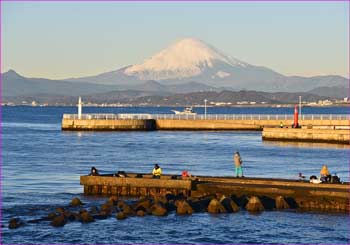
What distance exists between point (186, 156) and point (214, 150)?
823cm

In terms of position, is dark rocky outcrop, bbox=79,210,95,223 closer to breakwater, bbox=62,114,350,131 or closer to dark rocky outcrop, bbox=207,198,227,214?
dark rocky outcrop, bbox=207,198,227,214

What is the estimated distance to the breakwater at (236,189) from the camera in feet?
139

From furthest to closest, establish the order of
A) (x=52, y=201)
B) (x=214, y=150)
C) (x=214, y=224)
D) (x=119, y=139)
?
(x=119, y=139) < (x=214, y=150) < (x=52, y=201) < (x=214, y=224)

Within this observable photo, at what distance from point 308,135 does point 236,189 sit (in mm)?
48891

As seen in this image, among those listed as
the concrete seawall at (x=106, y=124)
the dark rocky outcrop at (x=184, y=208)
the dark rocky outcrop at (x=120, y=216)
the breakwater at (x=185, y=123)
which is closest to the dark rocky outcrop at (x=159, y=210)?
the dark rocky outcrop at (x=184, y=208)

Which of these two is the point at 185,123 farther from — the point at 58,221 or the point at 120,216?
the point at 58,221

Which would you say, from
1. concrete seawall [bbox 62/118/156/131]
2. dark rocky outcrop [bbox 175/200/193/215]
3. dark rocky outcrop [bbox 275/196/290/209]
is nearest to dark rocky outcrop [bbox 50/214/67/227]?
dark rocky outcrop [bbox 175/200/193/215]

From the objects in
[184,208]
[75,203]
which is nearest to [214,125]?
[75,203]

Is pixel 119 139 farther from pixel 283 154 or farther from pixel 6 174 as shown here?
pixel 6 174

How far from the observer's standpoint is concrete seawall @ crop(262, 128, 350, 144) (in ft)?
295

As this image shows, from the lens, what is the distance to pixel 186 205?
41.7 meters

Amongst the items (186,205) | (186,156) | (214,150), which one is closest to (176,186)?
(186,205)

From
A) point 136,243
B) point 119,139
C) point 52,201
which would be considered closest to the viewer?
point 136,243

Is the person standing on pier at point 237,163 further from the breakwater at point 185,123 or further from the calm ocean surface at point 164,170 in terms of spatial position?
the breakwater at point 185,123
